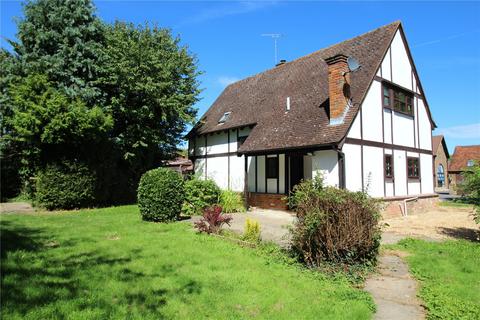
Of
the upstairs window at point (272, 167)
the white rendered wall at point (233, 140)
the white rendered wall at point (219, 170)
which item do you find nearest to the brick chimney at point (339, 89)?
the upstairs window at point (272, 167)

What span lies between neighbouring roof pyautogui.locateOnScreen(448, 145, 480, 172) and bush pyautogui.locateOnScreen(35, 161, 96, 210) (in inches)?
2057

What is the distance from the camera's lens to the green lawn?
169 inches

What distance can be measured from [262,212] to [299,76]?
8.52 metres

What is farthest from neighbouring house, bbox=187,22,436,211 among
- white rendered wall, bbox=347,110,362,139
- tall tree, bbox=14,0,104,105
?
tall tree, bbox=14,0,104,105

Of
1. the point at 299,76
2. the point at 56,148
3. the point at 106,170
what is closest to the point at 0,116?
the point at 56,148

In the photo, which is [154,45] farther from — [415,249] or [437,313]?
[437,313]

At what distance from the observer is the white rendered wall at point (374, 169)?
14.2 metres

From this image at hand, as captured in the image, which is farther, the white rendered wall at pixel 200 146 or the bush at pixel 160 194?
A: the white rendered wall at pixel 200 146

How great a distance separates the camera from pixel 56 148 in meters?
15.5

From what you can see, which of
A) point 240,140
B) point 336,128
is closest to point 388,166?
point 336,128

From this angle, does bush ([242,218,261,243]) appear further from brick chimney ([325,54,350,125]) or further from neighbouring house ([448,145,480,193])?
neighbouring house ([448,145,480,193])

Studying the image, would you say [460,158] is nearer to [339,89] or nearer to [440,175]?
[440,175]

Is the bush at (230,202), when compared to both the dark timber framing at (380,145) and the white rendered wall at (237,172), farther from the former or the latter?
the dark timber framing at (380,145)

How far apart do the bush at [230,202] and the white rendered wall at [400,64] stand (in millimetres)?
9610
